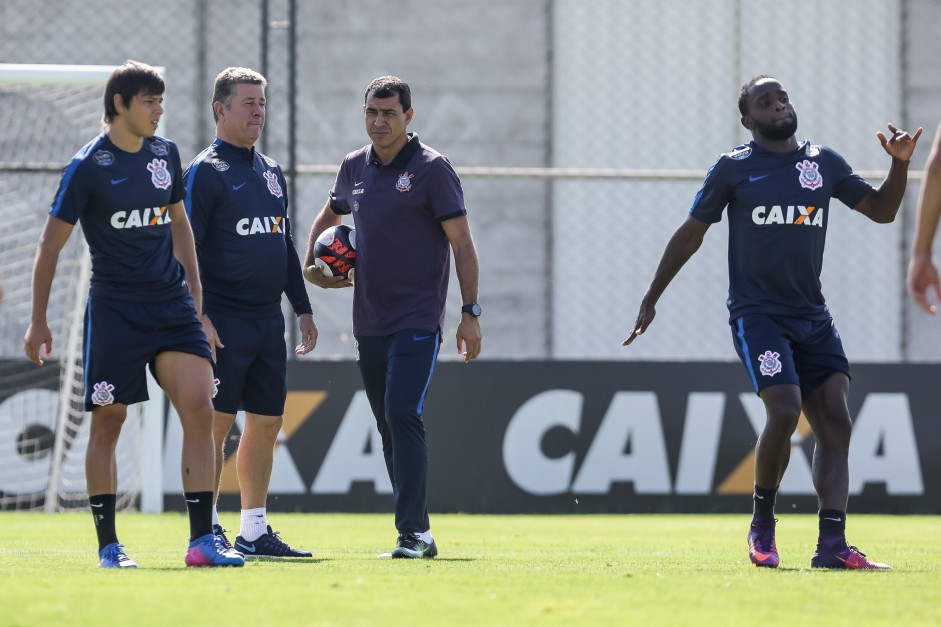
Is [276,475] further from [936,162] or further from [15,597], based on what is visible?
[936,162]

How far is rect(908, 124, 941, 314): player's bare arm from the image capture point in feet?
12.5

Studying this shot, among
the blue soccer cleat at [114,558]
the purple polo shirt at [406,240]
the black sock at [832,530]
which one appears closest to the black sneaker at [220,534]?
the blue soccer cleat at [114,558]

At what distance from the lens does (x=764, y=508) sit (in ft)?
20.5

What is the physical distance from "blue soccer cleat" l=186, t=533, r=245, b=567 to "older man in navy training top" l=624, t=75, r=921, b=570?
7.10ft

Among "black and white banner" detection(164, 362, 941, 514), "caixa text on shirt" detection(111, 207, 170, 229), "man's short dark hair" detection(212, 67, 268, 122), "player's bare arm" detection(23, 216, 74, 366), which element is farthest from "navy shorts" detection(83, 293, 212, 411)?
"black and white banner" detection(164, 362, 941, 514)

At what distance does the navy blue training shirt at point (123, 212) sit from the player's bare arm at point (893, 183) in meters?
2.93

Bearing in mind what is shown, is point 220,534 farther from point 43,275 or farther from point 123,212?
point 123,212

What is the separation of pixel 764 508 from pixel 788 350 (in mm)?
669

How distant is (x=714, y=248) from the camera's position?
53.5ft

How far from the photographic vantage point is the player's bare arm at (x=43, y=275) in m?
5.73

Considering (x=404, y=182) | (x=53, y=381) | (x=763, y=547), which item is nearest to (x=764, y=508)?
(x=763, y=547)

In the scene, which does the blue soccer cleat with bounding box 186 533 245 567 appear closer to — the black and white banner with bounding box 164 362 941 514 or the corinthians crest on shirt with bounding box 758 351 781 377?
the corinthians crest on shirt with bounding box 758 351 781 377

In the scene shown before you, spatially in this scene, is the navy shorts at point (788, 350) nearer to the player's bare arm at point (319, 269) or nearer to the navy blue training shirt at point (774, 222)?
the navy blue training shirt at point (774, 222)

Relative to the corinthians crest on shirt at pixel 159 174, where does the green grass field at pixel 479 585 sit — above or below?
below
